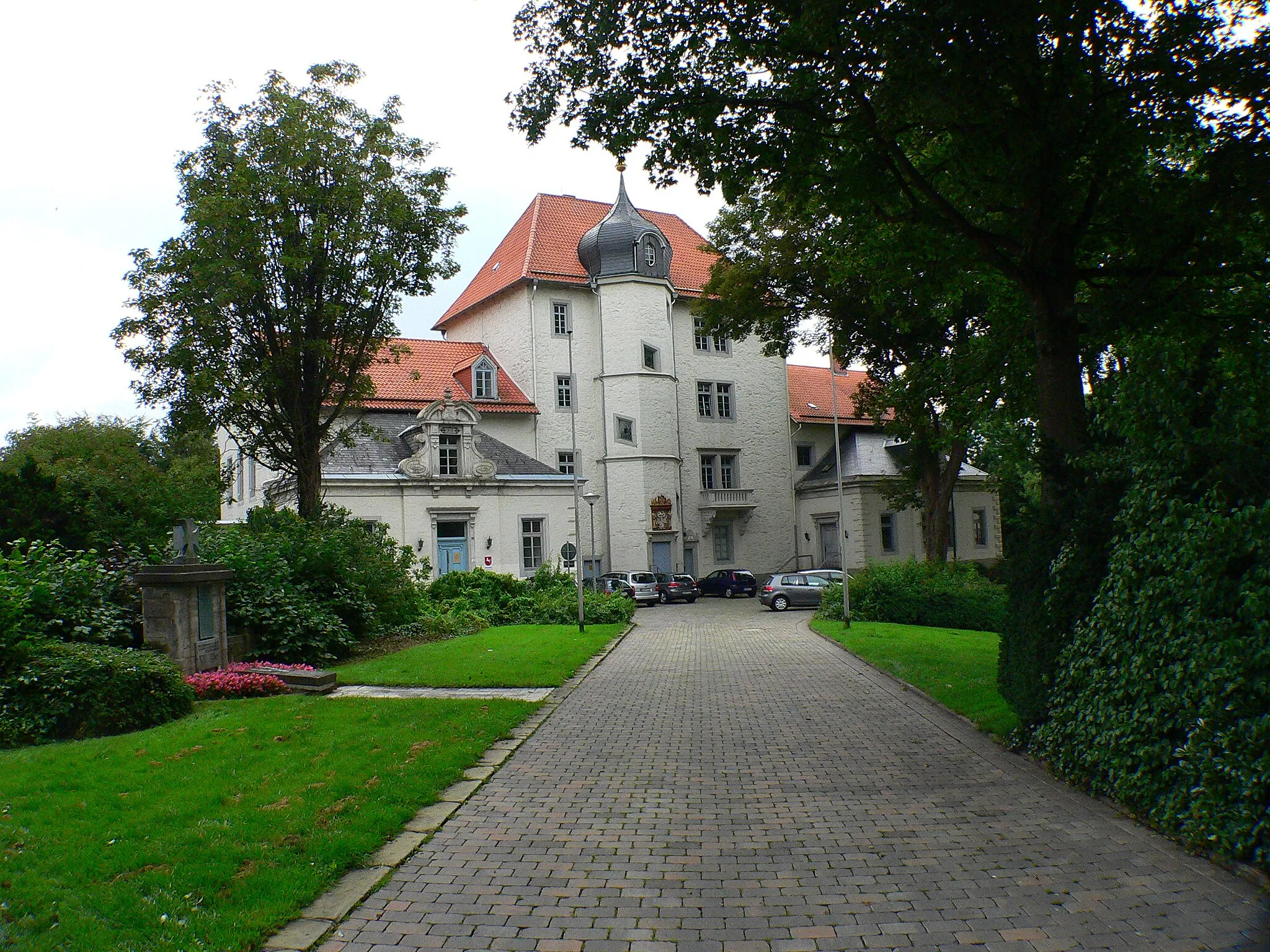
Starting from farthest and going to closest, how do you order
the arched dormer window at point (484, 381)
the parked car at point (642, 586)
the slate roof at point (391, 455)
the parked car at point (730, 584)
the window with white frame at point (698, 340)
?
the window with white frame at point (698, 340), the parked car at point (730, 584), the arched dormer window at point (484, 381), the parked car at point (642, 586), the slate roof at point (391, 455)

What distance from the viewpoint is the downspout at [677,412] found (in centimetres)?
4519

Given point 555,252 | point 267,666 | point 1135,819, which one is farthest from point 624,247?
point 1135,819

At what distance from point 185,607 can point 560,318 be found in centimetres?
3321

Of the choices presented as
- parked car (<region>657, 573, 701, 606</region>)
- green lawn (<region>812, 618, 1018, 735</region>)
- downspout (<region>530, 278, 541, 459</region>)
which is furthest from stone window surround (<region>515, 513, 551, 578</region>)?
green lawn (<region>812, 618, 1018, 735</region>)

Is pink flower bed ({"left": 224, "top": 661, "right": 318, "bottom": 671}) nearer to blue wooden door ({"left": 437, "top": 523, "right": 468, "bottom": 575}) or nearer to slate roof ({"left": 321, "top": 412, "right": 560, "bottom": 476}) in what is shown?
slate roof ({"left": 321, "top": 412, "right": 560, "bottom": 476})

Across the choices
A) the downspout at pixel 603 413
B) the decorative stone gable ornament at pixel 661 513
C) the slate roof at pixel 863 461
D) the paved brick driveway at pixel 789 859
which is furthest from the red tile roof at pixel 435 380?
the paved brick driveway at pixel 789 859

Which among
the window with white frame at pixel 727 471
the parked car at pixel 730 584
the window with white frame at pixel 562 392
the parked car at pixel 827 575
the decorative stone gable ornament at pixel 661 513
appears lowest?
the parked car at pixel 730 584

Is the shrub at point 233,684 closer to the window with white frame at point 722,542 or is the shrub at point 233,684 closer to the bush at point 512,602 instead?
the bush at point 512,602

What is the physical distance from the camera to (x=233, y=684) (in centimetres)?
1304

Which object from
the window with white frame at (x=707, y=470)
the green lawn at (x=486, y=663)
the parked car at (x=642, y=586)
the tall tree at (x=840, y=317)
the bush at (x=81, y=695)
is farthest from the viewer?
the window with white frame at (x=707, y=470)

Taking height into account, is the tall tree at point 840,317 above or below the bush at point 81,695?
above

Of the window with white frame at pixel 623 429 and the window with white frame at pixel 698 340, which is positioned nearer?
the window with white frame at pixel 623 429

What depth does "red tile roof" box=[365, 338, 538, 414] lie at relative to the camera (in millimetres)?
41812

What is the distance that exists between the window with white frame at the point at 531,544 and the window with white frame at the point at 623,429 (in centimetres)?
666
